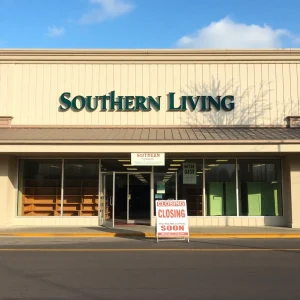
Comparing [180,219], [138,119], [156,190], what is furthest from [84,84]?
[180,219]

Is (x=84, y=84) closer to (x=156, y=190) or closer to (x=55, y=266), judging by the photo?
(x=156, y=190)

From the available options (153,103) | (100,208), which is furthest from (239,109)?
(100,208)

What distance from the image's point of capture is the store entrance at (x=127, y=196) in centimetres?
1798

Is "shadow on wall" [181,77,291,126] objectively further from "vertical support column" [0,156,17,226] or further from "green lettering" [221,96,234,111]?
"vertical support column" [0,156,17,226]

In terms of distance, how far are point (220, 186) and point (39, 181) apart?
798 cm

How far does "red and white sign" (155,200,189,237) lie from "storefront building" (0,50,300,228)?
13.6 feet

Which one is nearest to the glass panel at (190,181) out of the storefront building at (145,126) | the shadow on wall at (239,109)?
the storefront building at (145,126)

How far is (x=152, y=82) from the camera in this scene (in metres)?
18.8

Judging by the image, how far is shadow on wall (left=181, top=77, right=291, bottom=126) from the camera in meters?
18.4

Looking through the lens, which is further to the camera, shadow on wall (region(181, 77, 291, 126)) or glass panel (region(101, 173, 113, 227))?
shadow on wall (region(181, 77, 291, 126))

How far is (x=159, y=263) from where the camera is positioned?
912 centimetres

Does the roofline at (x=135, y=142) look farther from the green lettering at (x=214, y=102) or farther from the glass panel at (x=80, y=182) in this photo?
the green lettering at (x=214, y=102)
